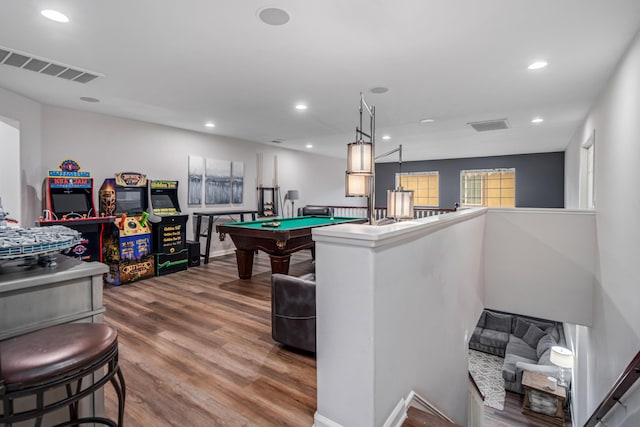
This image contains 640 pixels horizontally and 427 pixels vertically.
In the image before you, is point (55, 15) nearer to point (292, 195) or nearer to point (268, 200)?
point (268, 200)

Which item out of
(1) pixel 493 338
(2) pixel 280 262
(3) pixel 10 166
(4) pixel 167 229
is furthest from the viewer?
(1) pixel 493 338

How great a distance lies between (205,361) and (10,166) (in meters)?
3.52

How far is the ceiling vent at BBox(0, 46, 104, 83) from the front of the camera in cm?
283

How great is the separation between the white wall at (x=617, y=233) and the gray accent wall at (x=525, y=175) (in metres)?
5.77

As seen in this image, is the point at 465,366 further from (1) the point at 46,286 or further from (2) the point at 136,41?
(2) the point at 136,41

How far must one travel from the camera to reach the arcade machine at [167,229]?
503 centimetres

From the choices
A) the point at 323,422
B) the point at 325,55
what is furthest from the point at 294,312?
the point at 325,55

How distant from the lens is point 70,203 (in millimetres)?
4242

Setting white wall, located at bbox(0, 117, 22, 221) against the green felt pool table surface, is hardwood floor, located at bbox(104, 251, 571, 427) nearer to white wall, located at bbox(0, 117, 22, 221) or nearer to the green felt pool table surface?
the green felt pool table surface

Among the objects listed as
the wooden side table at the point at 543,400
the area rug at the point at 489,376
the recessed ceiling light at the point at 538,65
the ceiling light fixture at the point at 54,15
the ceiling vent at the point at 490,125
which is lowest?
the area rug at the point at 489,376

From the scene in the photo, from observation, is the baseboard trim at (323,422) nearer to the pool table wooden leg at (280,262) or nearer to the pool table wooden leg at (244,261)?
the pool table wooden leg at (280,262)

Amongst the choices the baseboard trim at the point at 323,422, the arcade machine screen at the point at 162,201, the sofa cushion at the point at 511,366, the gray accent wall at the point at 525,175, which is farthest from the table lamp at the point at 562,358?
the arcade machine screen at the point at 162,201

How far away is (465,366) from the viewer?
3.47m

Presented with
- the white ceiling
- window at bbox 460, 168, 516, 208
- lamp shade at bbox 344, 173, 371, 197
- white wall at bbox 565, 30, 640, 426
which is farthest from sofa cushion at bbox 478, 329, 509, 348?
lamp shade at bbox 344, 173, 371, 197
